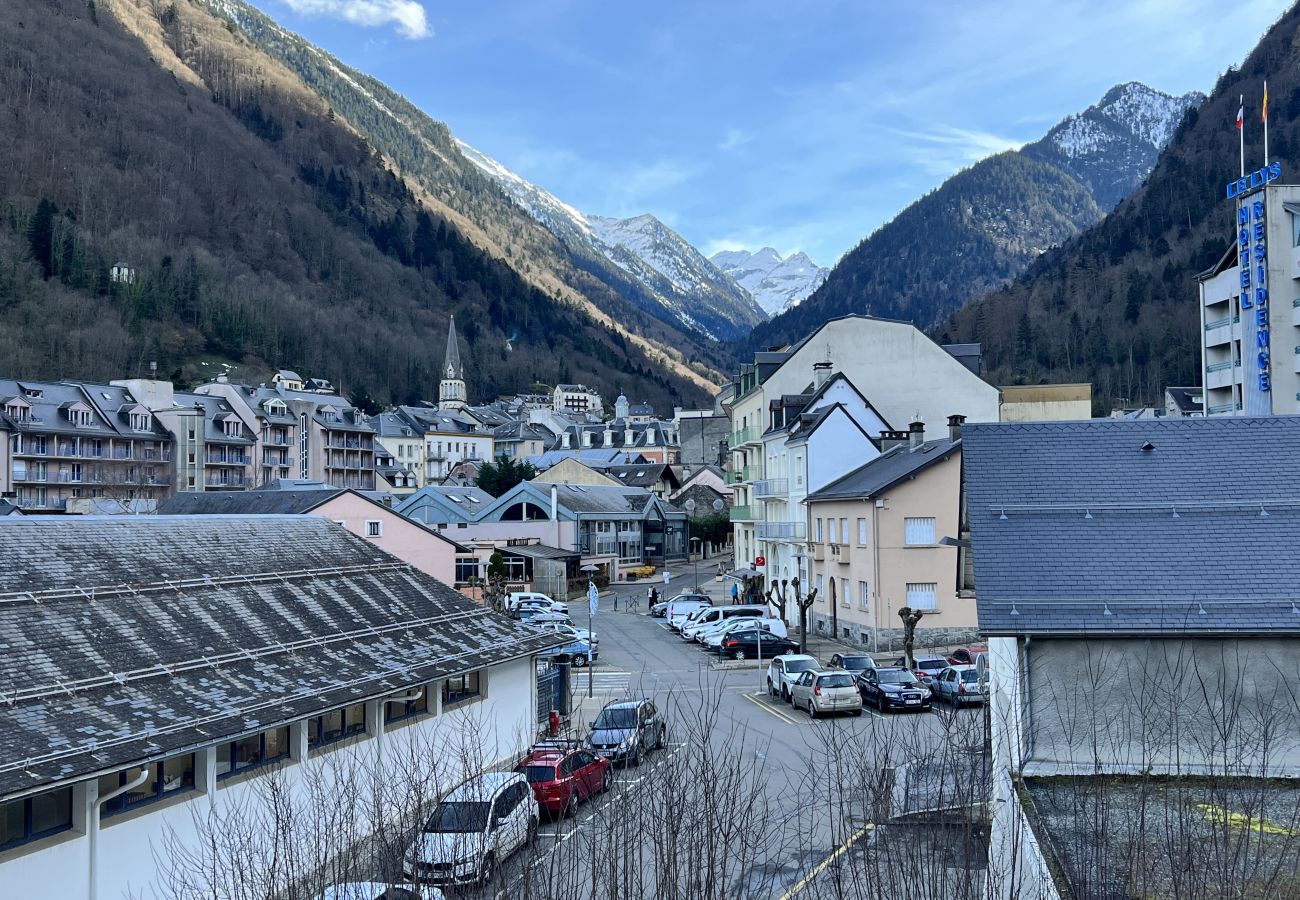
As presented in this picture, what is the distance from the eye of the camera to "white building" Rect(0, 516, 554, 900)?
41.3ft

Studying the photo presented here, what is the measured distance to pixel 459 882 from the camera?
1148 cm

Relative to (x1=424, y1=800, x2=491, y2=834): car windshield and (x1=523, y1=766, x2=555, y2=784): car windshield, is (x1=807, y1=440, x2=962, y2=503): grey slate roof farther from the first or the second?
(x1=424, y1=800, x2=491, y2=834): car windshield

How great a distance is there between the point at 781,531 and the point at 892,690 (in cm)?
2444

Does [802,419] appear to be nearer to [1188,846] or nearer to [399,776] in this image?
[399,776]

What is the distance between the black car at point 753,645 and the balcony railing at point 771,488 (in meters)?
11.7

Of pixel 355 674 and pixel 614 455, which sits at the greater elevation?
pixel 614 455

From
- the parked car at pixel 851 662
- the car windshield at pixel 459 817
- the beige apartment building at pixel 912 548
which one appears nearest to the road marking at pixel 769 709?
the parked car at pixel 851 662

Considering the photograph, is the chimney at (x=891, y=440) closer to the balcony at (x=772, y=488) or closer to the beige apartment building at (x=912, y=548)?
the beige apartment building at (x=912, y=548)

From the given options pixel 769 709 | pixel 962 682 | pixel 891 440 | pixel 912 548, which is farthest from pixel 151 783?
pixel 891 440

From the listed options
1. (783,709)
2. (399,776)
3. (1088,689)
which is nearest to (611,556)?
(783,709)

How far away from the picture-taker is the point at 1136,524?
14094mm

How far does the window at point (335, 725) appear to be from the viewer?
17484mm

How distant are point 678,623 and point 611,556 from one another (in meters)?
28.6

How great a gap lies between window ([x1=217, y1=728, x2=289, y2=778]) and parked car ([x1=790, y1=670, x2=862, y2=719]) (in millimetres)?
13514
